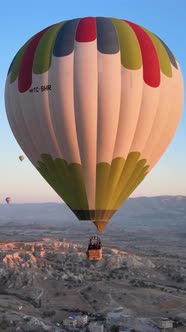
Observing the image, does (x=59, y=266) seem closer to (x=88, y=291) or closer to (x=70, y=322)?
(x=88, y=291)

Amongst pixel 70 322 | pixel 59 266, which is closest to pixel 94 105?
pixel 70 322

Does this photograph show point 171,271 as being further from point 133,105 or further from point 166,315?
point 133,105

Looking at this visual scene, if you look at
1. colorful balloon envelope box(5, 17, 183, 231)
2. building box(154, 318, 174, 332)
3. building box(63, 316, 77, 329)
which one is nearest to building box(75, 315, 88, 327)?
building box(63, 316, 77, 329)

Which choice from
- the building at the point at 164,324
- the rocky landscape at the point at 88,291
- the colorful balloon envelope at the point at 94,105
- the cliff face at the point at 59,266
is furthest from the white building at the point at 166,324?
the colorful balloon envelope at the point at 94,105

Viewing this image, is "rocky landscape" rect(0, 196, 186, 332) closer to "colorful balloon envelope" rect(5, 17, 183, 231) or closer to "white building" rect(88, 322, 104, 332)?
"white building" rect(88, 322, 104, 332)

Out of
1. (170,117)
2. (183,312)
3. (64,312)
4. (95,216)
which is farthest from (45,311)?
(170,117)
